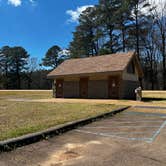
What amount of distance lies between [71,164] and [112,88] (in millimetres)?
17347

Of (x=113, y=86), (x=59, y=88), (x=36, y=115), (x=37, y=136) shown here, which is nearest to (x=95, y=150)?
(x=37, y=136)

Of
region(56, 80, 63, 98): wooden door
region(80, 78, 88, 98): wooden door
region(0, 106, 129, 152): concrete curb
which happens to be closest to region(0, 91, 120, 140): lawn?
region(0, 106, 129, 152): concrete curb

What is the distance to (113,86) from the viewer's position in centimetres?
2089

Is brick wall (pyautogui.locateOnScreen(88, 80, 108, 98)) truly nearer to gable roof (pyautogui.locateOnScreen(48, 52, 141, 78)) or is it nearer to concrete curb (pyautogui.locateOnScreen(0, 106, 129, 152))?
gable roof (pyautogui.locateOnScreen(48, 52, 141, 78))

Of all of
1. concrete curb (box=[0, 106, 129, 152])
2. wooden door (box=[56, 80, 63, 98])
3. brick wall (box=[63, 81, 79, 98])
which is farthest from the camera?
wooden door (box=[56, 80, 63, 98])

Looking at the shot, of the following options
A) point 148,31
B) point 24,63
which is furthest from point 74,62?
point 24,63

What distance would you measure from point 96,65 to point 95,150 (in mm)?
18349

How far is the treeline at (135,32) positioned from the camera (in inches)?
1560

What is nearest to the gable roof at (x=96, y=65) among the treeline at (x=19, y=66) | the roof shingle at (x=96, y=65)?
the roof shingle at (x=96, y=65)

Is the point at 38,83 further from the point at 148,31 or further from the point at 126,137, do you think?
the point at 126,137

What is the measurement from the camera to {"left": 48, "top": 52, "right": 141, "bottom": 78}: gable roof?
2075 cm

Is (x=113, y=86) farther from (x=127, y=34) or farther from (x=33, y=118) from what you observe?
(x=127, y=34)

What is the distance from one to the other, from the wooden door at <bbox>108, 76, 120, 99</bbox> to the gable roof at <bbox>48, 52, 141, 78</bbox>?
109 centimetres

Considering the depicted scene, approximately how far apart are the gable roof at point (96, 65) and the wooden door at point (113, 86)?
1.09 meters
